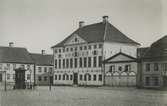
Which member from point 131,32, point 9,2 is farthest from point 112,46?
point 9,2

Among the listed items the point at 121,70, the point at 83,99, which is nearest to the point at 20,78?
the point at 83,99

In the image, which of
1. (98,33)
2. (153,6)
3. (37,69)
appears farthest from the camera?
(37,69)

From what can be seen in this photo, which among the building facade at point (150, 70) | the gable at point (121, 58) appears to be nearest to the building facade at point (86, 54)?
the gable at point (121, 58)

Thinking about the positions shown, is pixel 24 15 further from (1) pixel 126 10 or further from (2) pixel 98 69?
(2) pixel 98 69

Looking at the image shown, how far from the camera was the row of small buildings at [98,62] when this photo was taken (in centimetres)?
967

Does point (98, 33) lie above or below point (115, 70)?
above

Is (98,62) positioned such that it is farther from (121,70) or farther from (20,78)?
(20,78)

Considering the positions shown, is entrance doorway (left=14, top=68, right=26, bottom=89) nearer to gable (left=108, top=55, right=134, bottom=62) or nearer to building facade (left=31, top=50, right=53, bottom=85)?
gable (left=108, top=55, right=134, bottom=62)

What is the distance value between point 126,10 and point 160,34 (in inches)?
22.8

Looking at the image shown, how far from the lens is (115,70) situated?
11992 mm

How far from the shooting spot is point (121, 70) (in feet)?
37.9

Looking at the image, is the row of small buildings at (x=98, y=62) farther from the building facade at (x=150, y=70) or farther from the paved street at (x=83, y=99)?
the paved street at (x=83, y=99)

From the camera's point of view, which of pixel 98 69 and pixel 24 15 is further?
pixel 98 69

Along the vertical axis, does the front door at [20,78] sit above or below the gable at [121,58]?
below
